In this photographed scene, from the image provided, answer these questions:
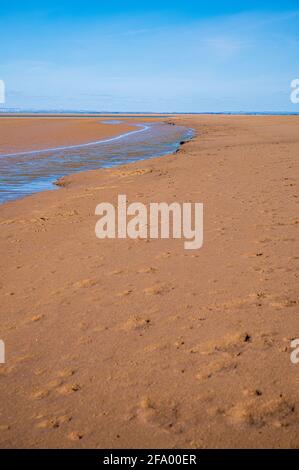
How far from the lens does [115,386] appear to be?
319 cm

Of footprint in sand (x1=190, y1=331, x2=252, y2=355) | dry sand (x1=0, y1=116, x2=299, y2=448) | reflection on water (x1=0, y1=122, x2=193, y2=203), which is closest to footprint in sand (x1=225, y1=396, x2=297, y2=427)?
dry sand (x1=0, y1=116, x2=299, y2=448)

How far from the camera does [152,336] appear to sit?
3803 millimetres

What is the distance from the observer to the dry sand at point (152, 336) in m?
2.78

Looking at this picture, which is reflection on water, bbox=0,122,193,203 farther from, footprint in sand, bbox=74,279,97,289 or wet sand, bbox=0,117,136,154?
footprint in sand, bbox=74,279,97,289

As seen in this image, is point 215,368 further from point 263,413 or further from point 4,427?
point 4,427

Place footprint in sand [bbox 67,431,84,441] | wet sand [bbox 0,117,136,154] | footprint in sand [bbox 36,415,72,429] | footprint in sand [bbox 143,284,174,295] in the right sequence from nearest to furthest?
1. footprint in sand [bbox 67,431,84,441]
2. footprint in sand [bbox 36,415,72,429]
3. footprint in sand [bbox 143,284,174,295]
4. wet sand [bbox 0,117,136,154]

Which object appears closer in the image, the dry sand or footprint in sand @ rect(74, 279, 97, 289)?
the dry sand

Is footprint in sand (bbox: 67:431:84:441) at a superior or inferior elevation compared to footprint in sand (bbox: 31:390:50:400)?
inferior

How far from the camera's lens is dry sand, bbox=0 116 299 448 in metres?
2.78

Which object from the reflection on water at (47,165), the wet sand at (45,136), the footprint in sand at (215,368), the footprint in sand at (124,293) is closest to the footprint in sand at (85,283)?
the footprint in sand at (124,293)

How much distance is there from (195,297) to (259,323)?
2.80 ft

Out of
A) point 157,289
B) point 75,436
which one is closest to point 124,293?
point 157,289

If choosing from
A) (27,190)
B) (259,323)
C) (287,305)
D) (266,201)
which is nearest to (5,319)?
(259,323)

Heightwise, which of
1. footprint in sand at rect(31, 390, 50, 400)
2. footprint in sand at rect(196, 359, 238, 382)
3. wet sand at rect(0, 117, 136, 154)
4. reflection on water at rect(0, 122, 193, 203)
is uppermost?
wet sand at rect(0, 117, 136, 154)
